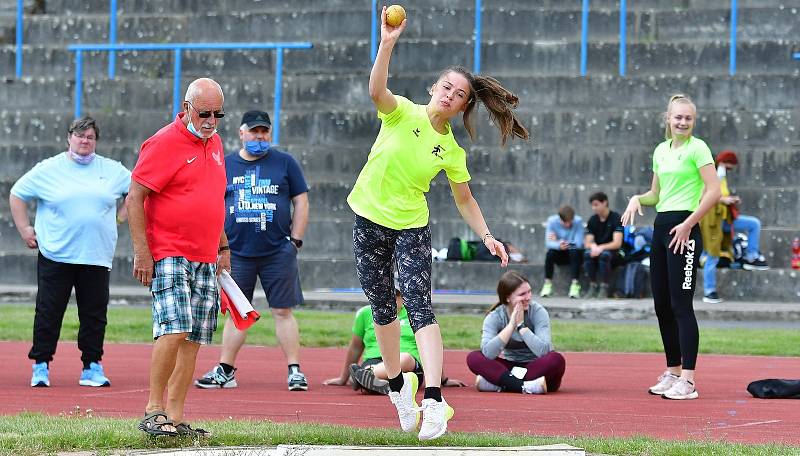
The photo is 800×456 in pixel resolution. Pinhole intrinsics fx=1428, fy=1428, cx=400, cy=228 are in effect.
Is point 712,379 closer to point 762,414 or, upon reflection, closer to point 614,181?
point 762,414

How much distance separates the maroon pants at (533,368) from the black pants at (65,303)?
302 cm

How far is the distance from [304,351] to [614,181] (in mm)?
9649

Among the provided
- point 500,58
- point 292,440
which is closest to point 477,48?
point 500,58

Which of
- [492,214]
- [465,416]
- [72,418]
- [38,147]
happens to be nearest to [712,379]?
[465,416]

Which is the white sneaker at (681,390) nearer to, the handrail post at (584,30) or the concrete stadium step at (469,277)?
the concrete stadium step at (469,277)

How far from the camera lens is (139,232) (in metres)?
7.68

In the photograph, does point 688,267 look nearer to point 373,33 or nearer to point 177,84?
point 373,33

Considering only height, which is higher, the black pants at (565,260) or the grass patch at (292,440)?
the black pants at (565,260)

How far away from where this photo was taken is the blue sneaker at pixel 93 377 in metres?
11.4

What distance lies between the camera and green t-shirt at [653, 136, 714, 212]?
10.6 meters

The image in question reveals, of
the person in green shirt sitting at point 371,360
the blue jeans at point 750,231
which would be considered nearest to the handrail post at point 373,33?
the blue jeans at point 750,231

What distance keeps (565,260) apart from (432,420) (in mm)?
13423

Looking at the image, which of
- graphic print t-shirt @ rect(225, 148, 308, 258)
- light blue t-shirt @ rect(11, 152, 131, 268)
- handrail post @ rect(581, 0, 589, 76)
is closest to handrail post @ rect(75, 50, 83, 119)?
handrail post @ rect(581, 0, 589, 76)

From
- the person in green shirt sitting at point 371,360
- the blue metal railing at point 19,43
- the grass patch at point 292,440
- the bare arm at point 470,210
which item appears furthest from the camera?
the blue metal railing at point 19,43
